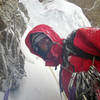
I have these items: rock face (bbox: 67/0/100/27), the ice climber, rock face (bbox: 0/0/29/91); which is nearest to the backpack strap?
the ice climber

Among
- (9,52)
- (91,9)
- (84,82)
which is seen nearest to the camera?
(84,82)

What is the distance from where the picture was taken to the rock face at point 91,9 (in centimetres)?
509

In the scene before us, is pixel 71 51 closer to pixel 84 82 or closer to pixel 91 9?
pixel 84 82

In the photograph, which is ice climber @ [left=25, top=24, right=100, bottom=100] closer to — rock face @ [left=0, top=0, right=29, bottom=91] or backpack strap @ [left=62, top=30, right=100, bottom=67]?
backpack strap @ [left=62, top=30, right=100, bottom=67]

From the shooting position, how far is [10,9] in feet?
4.68

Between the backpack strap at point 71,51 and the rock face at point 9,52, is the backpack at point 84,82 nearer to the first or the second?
the backpack strap at point 71,51

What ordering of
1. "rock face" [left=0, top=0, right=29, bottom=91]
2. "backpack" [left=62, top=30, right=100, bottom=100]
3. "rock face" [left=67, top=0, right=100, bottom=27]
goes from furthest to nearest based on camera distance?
1. "rock face" [left=67, top=0, right=100, bottom=27]
2. "rock face" [left=0, top=0, right=29, bottom=91]
3. "backpack" [left=62, top=30, right=100, bottom=100]

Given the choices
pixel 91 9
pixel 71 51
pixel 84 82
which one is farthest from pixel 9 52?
pixel 91 9

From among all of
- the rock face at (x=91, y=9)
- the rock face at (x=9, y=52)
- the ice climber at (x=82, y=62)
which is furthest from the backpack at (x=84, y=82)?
the rock face at (x=91, y=9)

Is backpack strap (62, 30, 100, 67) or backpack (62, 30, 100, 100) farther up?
backpack strap (62, 30, 100, 67)

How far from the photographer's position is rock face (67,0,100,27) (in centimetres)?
509

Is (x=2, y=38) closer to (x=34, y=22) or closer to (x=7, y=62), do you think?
(x=7, y=62)

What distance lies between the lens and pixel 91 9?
5.27m

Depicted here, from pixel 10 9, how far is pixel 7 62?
0.42 metres
